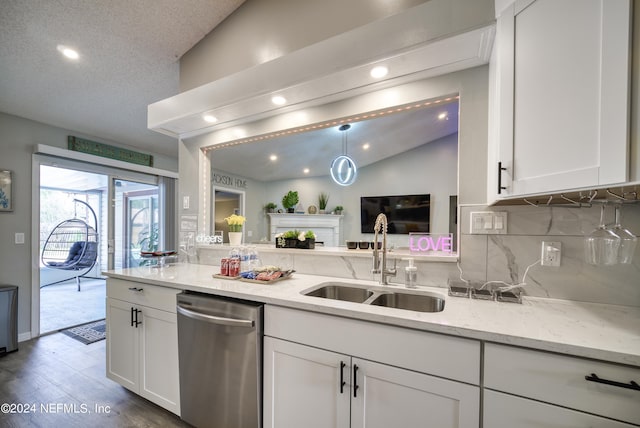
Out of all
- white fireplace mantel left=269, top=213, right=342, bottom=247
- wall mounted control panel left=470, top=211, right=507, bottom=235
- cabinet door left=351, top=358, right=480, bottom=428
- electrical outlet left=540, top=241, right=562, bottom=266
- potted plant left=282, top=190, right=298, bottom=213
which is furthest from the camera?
white fireplace mantel left=269, top=213, right=342, bottom=247

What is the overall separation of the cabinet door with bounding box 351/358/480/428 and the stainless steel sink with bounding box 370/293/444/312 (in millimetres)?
412

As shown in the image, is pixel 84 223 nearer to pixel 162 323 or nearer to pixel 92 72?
pixel 92 72

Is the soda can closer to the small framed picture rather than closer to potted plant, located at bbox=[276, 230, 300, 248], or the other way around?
potted plant, located at bbox=[276, 230, 300, 248]

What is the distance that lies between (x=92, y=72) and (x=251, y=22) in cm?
156

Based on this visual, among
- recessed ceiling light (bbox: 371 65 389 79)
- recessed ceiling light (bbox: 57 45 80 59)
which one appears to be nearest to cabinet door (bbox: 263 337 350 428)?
recessed ceiling light (bbox: 371 65 389 79)

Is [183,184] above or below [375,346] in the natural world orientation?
above

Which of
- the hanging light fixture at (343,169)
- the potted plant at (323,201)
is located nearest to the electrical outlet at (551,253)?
the hanging light fixture at (343,169)

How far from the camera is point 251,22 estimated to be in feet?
6.19

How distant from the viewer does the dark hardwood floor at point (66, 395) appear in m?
1.71

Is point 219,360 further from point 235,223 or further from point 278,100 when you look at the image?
point 278,100

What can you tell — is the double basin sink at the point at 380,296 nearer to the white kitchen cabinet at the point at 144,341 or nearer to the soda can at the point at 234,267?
the soda can at the point at 234,267

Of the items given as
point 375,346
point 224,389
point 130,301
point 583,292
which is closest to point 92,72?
point 130,301

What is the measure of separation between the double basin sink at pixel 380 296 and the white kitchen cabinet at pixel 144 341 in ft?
3.25

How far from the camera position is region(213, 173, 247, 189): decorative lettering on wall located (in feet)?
13.5
